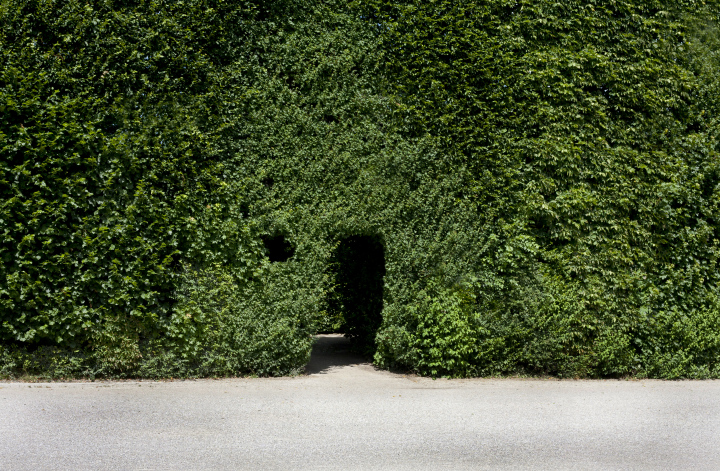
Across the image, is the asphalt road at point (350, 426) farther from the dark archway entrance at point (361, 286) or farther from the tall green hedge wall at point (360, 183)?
the dark archway entrance at point (361, 286)

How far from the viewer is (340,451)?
189 inches

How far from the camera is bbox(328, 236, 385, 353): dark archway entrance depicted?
1089 cm

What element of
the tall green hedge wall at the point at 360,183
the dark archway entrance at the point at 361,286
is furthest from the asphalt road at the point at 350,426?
the dark archway entrance at the point at 361,286

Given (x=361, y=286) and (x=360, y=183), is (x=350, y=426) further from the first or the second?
(x=361, y=286)

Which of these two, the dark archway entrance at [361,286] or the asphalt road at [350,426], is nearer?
the asphalt road at [350,426]

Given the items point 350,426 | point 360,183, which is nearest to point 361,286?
point 360,183

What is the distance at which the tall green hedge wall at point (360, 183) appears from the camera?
26.1 ft

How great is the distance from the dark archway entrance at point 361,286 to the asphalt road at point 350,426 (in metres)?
2.88

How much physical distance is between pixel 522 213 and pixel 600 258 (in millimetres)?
1746

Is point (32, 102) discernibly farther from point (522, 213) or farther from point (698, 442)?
point (698, 442)

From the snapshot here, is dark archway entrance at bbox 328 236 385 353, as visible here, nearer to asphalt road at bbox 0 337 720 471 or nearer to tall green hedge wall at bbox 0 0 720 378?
tall green hedge wall at bbox 0 0 720 378

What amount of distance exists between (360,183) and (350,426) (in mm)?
4593

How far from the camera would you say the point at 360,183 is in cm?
903

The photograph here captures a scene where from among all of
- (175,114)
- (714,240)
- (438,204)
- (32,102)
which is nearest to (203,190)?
(175,114)
